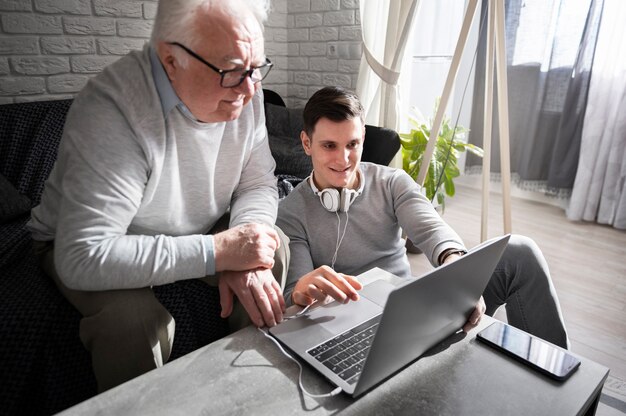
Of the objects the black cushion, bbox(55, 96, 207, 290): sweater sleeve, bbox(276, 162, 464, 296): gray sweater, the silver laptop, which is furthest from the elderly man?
the black cushion

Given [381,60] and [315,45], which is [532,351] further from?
[315,45]

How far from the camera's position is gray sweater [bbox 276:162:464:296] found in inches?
50.3

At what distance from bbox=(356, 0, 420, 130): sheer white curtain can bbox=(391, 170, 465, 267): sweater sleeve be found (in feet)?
3.68

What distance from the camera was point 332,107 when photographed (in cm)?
128

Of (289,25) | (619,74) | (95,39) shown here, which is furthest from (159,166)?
(619,74)

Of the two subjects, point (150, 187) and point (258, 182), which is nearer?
point (150, 187)

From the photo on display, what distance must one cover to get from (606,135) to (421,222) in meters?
2.23

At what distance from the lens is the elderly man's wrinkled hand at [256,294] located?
2.84 feet

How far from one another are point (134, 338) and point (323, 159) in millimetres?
691

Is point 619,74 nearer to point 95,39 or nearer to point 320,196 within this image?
point 320,196

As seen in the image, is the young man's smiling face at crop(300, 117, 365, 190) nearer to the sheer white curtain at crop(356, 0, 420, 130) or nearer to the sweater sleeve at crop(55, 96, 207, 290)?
the sweater sleeve at crop(55, 96, 207, 290)

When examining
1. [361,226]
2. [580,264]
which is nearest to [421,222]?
[361,226]

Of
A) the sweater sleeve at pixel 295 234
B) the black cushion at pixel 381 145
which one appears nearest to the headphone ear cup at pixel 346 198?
the sweater sleeve at pixel 295 234

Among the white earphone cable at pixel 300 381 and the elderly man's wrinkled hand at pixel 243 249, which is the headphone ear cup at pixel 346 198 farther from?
the white earphone cable at pixel 300 381
